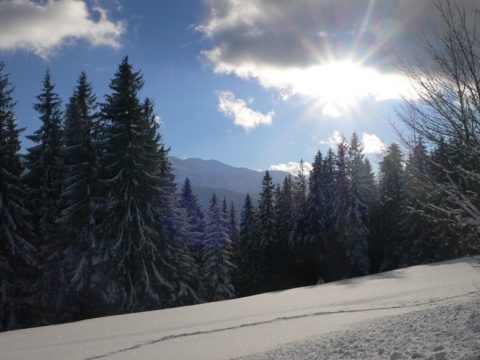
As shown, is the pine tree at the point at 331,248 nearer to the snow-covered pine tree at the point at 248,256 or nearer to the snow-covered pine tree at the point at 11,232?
the snow-covered pine tree at the point at 248,256

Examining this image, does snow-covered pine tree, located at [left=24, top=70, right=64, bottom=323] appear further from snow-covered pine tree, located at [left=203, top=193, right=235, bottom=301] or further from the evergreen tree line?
snow-covered pine tree, located at [left=203, top=193, right=235, bottom=301]

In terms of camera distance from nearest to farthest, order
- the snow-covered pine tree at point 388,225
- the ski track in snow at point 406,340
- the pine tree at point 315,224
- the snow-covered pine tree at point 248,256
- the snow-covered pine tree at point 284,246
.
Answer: the ski track in snow at point 406,340
the snow-covered pine tree at point 388,225
the pine tree at point 315,224
the snow-covered pine tree at point 284,246
the snow-covered pine tree at point 248,256

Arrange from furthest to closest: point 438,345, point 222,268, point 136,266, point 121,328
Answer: point 222,268 < point 136,266 < point 121,328 < point 438,345

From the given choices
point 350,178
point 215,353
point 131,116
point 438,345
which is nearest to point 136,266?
point 131,116

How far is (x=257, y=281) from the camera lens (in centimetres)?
4350

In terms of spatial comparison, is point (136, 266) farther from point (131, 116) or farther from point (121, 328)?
point (121, 328)

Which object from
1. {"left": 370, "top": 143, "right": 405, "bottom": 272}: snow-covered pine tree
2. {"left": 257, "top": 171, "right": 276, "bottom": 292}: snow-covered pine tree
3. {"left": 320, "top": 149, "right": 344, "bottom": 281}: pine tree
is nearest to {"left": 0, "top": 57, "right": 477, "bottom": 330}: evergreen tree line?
{"left": 370, "top": 143, "right": 405, "bottom": 272}: snow-covered pine tree

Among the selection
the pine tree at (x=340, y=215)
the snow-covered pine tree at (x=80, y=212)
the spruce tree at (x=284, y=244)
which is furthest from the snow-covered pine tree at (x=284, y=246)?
the snow-covered pine tree at (x=80, y=212)

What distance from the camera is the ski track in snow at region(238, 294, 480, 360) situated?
4.69 metres

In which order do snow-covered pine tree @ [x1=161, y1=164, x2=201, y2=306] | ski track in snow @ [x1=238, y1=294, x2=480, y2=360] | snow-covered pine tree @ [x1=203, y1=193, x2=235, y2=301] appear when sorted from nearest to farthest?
ski track in snow @ [x1=238, y1=294, x2=480, y2=360]
snow-covered pine tree @ [x1=161, y1=164, x2=201, y2=306]
snow-covered pine tree @ [x1=203, y1=193, x2=235, y2=301]

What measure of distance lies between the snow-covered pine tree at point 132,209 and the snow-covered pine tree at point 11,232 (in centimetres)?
437

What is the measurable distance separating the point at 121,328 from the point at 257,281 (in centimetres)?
3553

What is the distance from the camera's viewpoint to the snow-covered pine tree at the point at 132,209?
17.6 meters

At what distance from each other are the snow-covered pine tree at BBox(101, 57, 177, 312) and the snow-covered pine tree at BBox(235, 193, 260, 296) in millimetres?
26073
